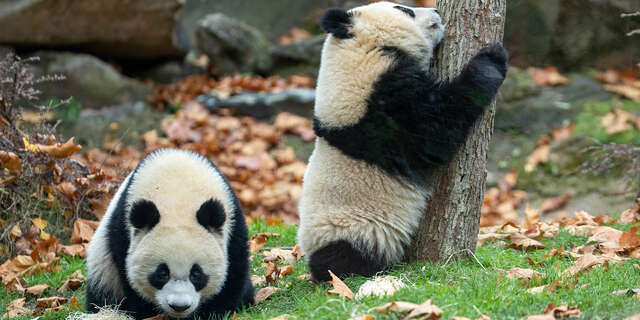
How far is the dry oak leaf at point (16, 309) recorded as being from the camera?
14.1ft

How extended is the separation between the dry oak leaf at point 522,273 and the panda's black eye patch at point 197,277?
172 centimetres

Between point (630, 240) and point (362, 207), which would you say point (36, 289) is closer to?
point (362, 207)

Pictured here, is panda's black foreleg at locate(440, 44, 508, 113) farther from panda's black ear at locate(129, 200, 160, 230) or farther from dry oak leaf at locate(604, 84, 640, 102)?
dry oak leaf at locate(604, 84, 640, 102)

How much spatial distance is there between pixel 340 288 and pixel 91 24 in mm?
7544

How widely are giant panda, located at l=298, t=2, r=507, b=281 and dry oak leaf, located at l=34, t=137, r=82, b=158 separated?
2615 mm

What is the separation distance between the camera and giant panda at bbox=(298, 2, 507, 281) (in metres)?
3.83

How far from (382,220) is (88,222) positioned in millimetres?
3020

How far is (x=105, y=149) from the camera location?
890 cm

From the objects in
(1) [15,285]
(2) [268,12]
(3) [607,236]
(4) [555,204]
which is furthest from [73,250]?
(2) [268,12]

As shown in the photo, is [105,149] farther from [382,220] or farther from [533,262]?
[533,262]

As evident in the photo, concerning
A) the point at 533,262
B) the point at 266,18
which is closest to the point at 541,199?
the point at 533,262

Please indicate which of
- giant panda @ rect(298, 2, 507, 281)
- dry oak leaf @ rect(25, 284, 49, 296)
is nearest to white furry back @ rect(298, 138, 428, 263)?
giant panda @ rect(298, 2, 507, 281)

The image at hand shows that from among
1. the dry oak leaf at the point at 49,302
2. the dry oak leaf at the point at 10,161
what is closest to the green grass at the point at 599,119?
the dry oak leaf at the point at 49,302

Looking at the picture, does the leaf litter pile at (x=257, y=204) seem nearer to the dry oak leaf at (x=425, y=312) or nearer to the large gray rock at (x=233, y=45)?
the dry oak leaf at (x=425, y=312)
